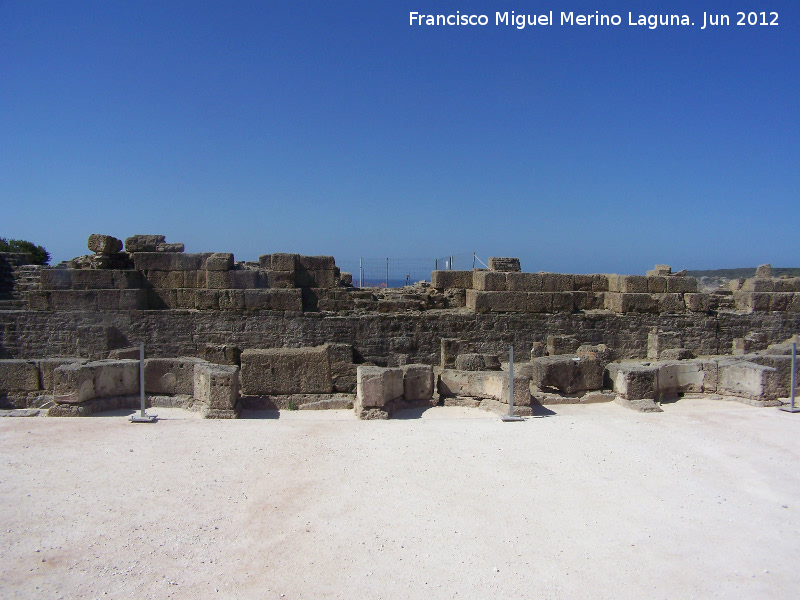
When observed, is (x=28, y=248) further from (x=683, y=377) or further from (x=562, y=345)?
(x=683, y=377)

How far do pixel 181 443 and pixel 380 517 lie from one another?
2823 millimetres

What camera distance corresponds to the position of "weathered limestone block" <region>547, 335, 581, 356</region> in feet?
32.9

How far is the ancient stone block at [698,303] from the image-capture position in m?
11.7

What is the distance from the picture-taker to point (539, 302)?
11102mm

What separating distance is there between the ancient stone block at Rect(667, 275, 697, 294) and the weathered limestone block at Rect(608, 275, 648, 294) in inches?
25.1

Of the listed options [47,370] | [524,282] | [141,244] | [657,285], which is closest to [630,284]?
[657,285]

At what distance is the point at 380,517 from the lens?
13.8 ft

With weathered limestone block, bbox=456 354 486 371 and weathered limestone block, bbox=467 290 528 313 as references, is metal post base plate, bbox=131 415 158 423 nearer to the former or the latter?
weathered limestone block, bbox=456 354 486 371

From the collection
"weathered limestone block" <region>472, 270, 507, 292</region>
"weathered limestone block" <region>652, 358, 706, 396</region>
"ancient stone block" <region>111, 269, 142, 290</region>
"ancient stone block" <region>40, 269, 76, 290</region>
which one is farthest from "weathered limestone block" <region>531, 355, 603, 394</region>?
"ancient stone block" <region>40, 269, 76, 290</region>

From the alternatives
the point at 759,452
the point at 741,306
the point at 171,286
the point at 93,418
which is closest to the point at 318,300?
the point at 171,286

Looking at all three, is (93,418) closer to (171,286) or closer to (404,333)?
(171,286)

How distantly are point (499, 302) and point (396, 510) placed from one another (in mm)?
7174

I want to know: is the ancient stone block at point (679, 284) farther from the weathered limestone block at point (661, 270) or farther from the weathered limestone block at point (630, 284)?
the weathered limestone block at point (661, 270)

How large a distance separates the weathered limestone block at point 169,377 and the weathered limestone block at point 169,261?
3.67 m
